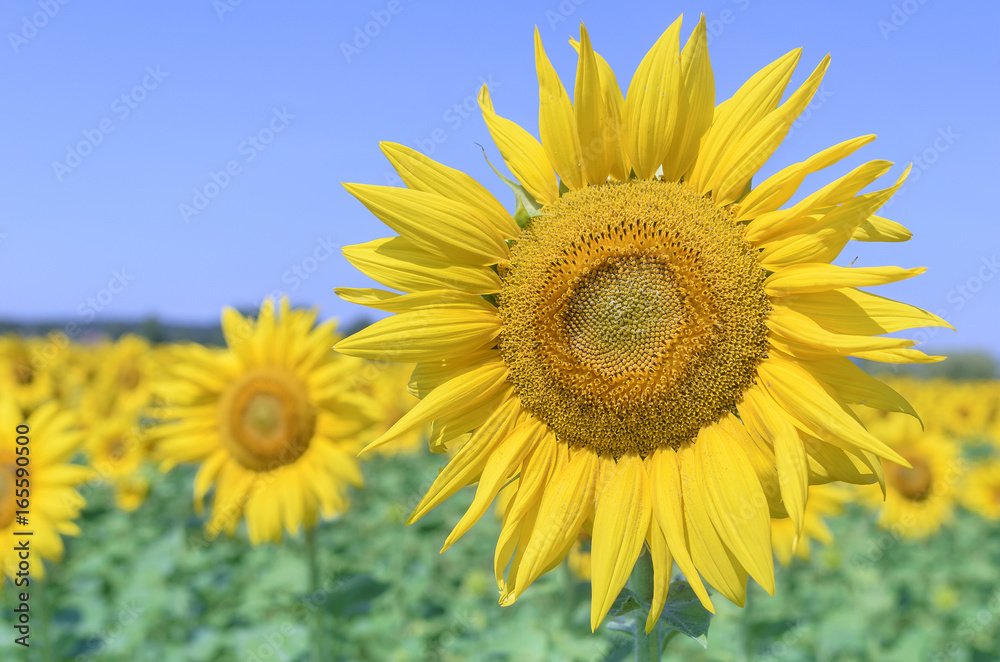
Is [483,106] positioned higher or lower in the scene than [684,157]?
higher

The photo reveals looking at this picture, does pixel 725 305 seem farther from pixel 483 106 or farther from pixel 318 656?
pixel 318 656

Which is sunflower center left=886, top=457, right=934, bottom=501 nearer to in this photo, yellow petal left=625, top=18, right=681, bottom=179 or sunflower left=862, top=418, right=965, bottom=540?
sunflower left=862, top=418, right=965, bottom=540

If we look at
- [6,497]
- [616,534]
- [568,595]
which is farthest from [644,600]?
[6,497]

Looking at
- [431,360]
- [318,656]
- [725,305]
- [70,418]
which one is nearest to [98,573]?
[70,418]

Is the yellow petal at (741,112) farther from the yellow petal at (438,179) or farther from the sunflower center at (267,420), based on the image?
the sunflower center at (267,420)

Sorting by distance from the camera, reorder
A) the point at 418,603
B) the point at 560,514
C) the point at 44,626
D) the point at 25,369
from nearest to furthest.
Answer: the point at 560,514 → the point at 44,626 → the point at 418,603 → the point at 25,369

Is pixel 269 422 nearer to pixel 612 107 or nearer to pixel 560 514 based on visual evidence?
pixel 560 514
